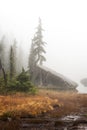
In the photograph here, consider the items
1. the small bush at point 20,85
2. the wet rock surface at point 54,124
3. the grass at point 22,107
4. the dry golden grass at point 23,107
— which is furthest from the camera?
the small bush at point 20,85

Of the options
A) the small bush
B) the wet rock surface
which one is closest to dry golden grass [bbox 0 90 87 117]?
the wet rock surface

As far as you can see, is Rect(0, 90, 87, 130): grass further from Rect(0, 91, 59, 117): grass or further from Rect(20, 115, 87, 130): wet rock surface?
Rect(20, 115, 87, 130): wet rock surface

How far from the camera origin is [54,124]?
17.0 m

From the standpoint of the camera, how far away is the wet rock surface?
1634 cm

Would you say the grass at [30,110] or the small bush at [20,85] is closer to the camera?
the grass at [30,110]

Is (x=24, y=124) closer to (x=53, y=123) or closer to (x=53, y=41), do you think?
(x=53, y=123)

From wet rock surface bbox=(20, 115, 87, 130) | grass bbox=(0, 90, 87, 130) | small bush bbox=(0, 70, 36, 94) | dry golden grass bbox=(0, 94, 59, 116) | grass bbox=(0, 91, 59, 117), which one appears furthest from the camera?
small bush bbox=(0, 70, 36, 94)

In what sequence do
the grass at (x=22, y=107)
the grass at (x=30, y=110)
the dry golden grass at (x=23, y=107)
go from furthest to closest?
the dry golden grass at (x=23, y=107)
the grass at (x=22, y=107)
the grass at (x=30, y=110)

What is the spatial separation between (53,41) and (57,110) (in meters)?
141

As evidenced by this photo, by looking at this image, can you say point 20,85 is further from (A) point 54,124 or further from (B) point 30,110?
(A) point 54,124

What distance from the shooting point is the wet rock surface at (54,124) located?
16344 mm

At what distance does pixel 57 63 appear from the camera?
11894cm

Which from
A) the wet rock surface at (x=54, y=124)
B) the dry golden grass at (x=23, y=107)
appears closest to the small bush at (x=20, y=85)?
the dry golden grass at (x=23, y=107)

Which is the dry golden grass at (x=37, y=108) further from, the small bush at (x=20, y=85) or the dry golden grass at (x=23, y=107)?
A: the small bush at (x=20, y=85)
